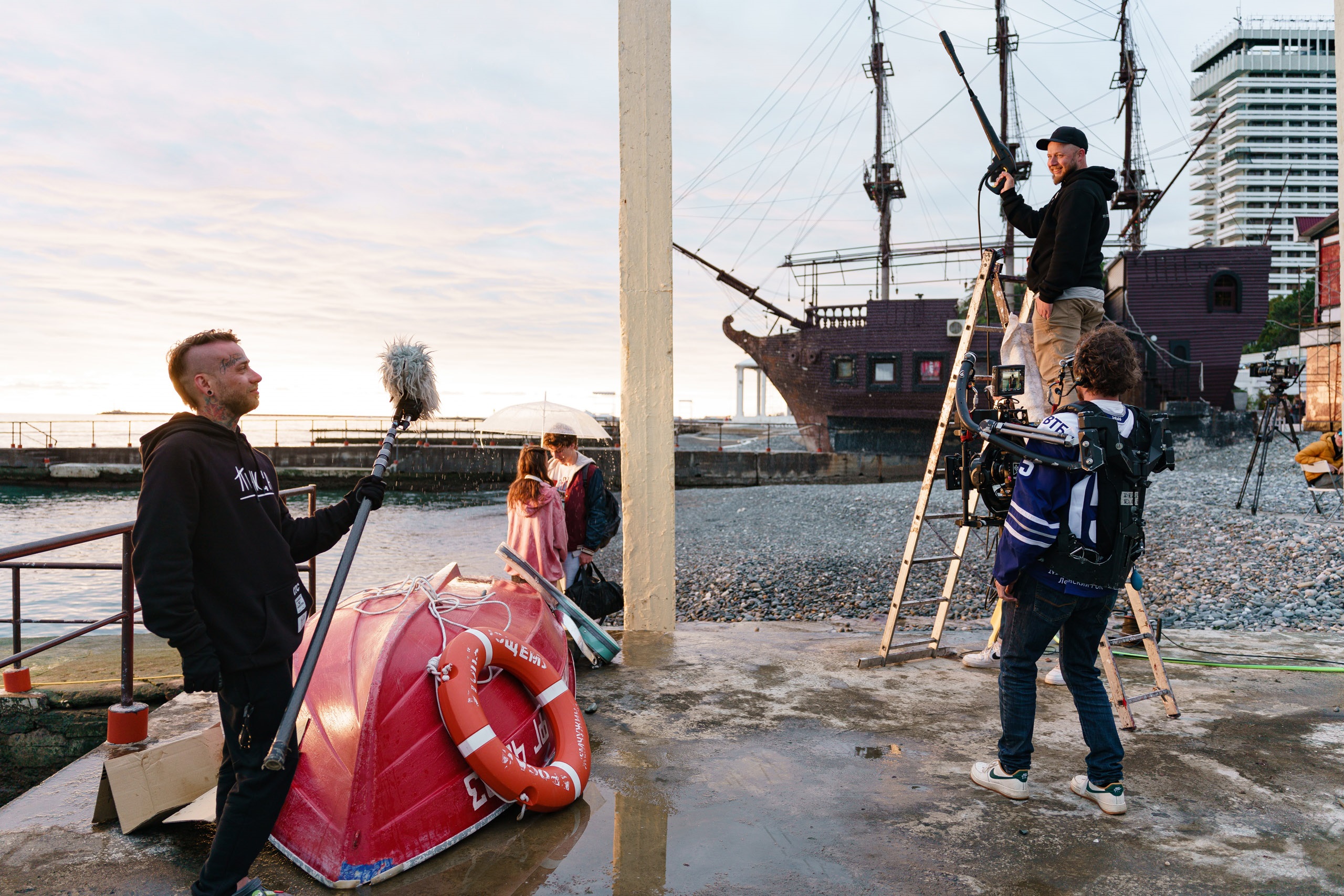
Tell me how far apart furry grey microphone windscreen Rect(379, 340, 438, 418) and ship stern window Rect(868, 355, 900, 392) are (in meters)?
30.4

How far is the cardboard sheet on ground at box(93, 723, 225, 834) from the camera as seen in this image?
3039mm

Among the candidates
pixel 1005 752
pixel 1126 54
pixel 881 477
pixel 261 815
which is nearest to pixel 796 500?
pixel 881 477

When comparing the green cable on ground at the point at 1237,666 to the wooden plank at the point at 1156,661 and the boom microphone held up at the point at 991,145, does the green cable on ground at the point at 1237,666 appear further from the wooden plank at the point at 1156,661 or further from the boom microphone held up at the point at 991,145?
the boom microphone held up at the point at 991,145

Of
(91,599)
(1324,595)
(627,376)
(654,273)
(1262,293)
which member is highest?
(1262,293)

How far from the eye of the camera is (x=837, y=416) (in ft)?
112

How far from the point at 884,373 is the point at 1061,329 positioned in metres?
29.2

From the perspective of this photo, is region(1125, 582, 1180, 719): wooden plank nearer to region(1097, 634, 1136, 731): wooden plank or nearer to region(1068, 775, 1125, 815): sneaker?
region(1097, 634, 1136, 731): wooden plank

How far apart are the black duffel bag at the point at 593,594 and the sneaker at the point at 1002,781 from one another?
273cm

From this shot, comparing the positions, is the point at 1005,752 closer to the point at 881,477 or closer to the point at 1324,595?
the point at 1324,595

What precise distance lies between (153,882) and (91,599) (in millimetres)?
15180

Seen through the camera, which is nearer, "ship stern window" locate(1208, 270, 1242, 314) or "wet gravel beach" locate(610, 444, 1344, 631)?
"wet gravel beach" locate(610, 444, 1344, 631)

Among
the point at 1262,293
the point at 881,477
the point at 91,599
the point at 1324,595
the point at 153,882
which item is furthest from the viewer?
the point at 881,477

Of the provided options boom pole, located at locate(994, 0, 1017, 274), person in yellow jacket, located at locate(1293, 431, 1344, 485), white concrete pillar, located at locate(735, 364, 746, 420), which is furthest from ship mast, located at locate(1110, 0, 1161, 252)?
white concrete pillar, located at locate(735, 364, 746, 420)

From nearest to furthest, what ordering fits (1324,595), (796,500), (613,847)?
(613,847) < (1324,595) < (796,500)
